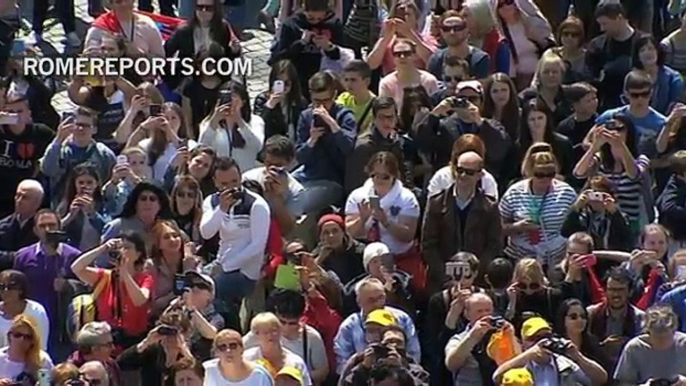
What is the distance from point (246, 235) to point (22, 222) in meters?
1.71

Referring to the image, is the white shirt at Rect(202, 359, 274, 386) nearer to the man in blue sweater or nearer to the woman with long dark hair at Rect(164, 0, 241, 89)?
the man in blue sweater

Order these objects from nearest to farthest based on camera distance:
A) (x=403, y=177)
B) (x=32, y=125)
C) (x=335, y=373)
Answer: (x=335, y=373), (x=403, y=177), (x=32, y=125)

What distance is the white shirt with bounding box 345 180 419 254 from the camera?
17.7m

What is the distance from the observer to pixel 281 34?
20547 mm

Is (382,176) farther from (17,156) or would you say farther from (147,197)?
(17,156)

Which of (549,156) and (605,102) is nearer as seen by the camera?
(549,156)

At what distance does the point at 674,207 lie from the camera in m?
17.8

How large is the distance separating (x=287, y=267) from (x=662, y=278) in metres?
2.59

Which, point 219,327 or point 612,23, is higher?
point 612,23

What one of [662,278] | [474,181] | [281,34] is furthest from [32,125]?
[662,278]

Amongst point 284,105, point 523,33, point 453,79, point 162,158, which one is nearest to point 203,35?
point 284,105

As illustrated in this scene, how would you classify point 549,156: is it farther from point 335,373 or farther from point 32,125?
point 32,125

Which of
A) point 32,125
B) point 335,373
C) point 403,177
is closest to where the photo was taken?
point 335,373

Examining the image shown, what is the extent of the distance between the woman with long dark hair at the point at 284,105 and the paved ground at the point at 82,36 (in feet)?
7.07
